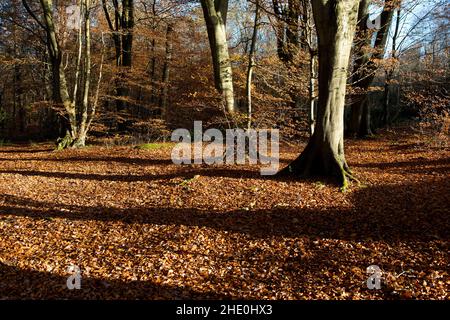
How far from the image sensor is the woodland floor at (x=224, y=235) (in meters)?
4.27

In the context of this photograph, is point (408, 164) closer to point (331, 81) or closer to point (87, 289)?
point (331, 81)

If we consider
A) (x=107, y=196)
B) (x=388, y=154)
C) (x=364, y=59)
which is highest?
(x=364, y=59)

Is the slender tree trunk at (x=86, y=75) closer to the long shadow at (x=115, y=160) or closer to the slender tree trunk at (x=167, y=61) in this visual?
the long shadow at (x=115, y=160)

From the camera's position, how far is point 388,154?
1250 centimetres

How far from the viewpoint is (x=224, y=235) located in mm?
5801

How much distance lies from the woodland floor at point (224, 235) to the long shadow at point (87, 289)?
0.04 feet

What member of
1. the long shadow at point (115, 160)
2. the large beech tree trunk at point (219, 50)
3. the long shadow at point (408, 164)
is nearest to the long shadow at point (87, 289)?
the long shadow at point (115, 160)

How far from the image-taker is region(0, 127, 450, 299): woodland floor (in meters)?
4.27

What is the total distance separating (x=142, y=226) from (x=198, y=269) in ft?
6.08

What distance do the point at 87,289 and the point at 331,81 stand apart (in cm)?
675

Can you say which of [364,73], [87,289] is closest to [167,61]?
[364,73]
